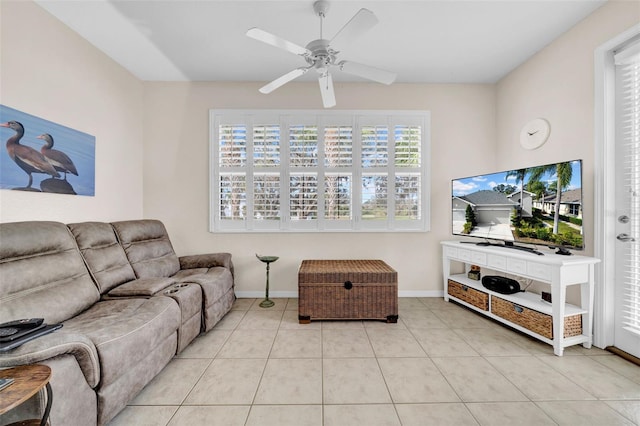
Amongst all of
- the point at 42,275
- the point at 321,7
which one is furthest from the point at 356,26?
the point at 42,275

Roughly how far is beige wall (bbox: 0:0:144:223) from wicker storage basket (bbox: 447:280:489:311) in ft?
13.4

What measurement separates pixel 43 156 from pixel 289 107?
8.06ft

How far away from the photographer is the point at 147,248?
2746 mm

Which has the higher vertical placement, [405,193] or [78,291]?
[405,193]

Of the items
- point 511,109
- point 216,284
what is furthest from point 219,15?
point 511,109

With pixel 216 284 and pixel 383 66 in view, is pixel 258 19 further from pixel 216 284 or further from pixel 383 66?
pixel 216 284

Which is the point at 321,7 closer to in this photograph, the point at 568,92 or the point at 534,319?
the point at 568,92

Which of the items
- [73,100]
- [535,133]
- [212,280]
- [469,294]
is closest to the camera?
[73,100]

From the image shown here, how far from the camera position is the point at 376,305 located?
270 centimetres

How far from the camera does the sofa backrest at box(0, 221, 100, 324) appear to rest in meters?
1.55

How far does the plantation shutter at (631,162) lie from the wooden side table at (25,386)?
3624 millimetres

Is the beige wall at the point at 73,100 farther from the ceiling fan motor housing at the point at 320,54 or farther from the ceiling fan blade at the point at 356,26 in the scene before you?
the ceiling fan blade at the point at 356,26

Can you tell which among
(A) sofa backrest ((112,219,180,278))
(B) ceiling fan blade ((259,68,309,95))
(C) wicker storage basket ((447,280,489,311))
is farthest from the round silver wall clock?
(A) sofa backrest ((112,219,180,278))

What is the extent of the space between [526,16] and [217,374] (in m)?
3.88
